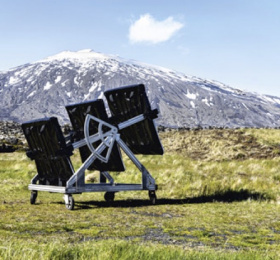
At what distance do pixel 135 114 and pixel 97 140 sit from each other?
1.90 metres

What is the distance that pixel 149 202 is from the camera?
1575 cm

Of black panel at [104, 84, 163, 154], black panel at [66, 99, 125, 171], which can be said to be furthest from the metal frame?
black panel at [104, 84, 163, 154]

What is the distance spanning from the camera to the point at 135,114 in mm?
16094

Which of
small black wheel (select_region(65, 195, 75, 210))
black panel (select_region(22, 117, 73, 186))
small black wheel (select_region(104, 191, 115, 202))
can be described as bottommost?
small black wheel (select_region(104, 191, 115, 202))

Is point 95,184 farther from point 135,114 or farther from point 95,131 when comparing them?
point 135,114

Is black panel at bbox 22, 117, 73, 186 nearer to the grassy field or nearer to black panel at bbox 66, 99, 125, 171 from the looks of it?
the grassy field

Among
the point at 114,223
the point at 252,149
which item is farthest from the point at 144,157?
the point at 114,223

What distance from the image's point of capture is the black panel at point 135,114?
1573cm

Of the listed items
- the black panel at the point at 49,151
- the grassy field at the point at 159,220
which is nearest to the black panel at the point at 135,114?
the grassy field at the point at 159,220

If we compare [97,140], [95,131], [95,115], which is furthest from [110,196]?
[95,115]

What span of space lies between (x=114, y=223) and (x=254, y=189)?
27.1ft

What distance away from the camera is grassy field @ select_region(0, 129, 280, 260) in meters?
5.30

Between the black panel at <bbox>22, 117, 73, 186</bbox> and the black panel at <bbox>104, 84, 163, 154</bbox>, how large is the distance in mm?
2759

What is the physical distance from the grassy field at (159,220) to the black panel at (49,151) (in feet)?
3.41
